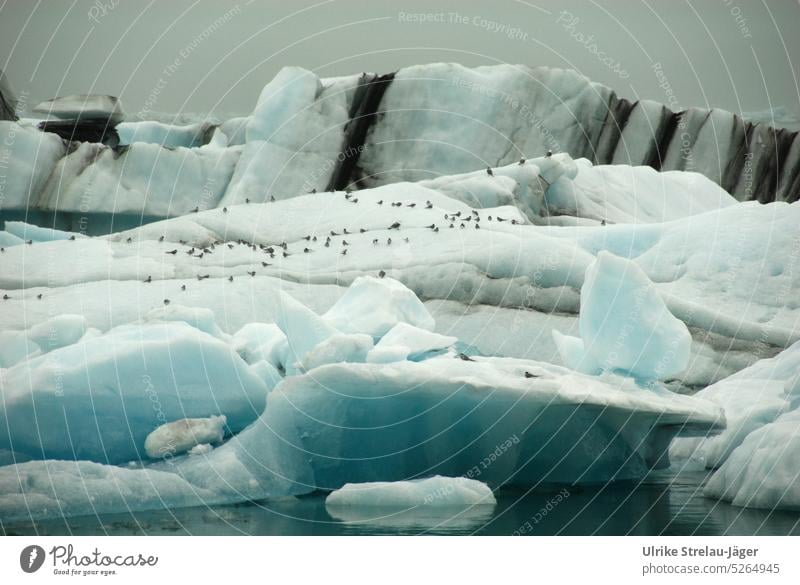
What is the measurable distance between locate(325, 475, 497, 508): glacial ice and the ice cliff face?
5.46m

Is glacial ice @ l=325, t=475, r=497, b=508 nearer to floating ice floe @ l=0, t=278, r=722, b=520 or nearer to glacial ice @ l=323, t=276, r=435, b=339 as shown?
floating ice floe @ l=0, t=278, r=722, b=520

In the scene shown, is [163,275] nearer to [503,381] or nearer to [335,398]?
[335,398]

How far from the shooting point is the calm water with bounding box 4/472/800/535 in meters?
8.22

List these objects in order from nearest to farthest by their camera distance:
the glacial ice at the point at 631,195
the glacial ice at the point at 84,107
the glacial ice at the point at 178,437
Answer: the glacial ice at the point at 178,437 → the glacial ice at the point at 84,107 → the glacial ice at the point at 631,195

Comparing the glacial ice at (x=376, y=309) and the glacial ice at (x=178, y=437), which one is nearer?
the glacial ice at (x=178, y=437)

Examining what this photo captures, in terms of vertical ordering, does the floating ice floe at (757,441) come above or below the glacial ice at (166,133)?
below

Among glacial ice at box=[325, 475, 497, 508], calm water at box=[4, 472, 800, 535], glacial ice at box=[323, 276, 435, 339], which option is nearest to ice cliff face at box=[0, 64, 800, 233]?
glacial ice at box=[323, 276, 435, 339]

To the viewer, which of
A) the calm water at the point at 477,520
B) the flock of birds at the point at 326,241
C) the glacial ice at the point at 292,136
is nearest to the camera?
the calm water at the point at 477,520

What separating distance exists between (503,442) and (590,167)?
223 inches

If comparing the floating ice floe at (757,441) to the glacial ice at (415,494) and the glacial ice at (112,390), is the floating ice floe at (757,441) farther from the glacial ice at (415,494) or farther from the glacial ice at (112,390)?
the glacial ice at (112,390)

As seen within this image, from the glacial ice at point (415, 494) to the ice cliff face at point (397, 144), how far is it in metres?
5.46

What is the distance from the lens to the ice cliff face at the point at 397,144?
13.4 metres

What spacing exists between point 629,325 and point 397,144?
5.76m

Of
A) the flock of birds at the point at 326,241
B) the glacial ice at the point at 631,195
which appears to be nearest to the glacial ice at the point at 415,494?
the flock of birds at the point at 326,241
